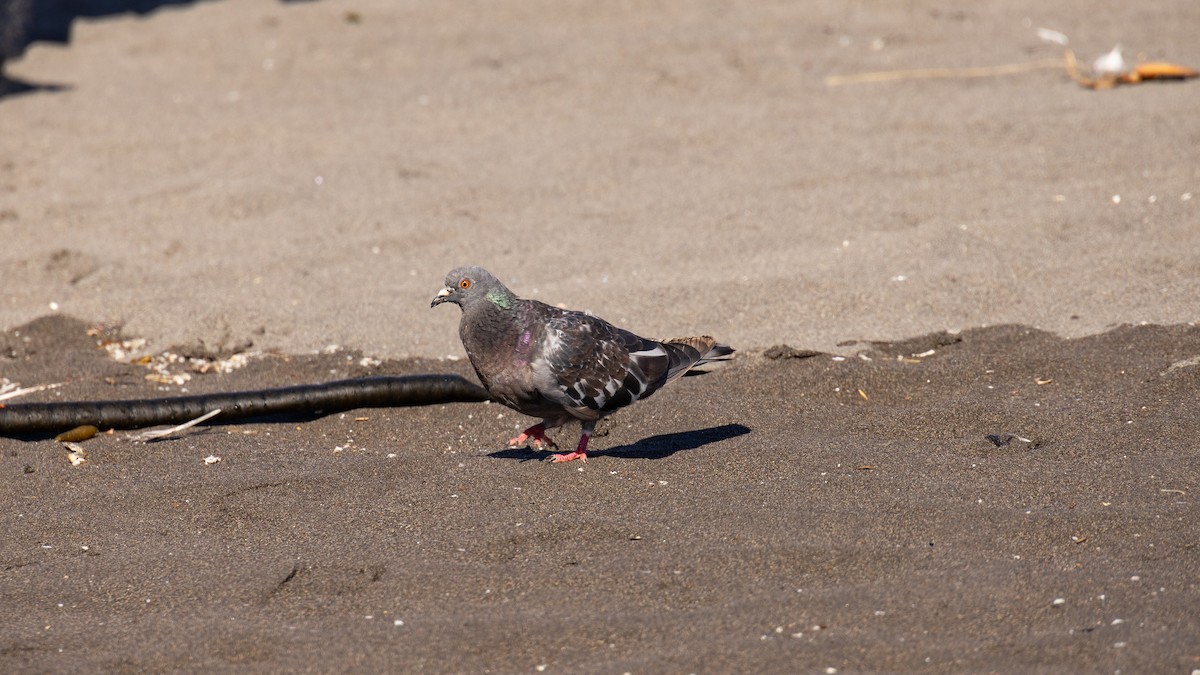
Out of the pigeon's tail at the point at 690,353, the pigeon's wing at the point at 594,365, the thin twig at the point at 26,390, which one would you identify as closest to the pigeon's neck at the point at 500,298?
the pigeon's wing at the point at 594,365

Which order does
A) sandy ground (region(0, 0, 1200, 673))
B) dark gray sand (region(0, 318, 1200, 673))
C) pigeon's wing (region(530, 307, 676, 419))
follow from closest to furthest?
dark gray sand (region(0, 318, 1200, 673)) < sandy ground (region(0, 0, 1200, 673)) < pigeon's wing (region(530, 307, 676, 419))

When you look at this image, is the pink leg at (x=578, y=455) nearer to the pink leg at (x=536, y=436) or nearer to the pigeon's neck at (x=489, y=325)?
the pink leg at (x=536, y=436)

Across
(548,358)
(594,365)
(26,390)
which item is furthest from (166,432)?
(594,365)

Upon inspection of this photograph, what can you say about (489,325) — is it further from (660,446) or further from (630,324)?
(630,324)

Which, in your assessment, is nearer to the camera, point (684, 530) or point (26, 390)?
point (684, 530)

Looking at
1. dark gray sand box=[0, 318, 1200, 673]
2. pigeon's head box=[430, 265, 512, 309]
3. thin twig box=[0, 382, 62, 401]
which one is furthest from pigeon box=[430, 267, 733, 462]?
thin twig box=[0, 382, 62, 401]

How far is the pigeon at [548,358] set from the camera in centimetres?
537

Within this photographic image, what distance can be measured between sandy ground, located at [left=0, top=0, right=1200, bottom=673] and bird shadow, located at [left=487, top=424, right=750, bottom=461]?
3 centimetres

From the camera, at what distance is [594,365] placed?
5449 millimetres

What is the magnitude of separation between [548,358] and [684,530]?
3.55ft

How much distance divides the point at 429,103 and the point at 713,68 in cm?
223

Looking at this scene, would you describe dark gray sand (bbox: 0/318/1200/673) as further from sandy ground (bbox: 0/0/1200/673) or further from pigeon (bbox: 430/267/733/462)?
pigeon (bbox: 430/267/733/462)

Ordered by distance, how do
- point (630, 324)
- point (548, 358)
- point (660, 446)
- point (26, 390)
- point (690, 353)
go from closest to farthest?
point (548, 358) < point (660, 446) < point (690, 353) < point (26, 390) < point (630, 324)

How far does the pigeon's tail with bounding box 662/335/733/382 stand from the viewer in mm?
5785
